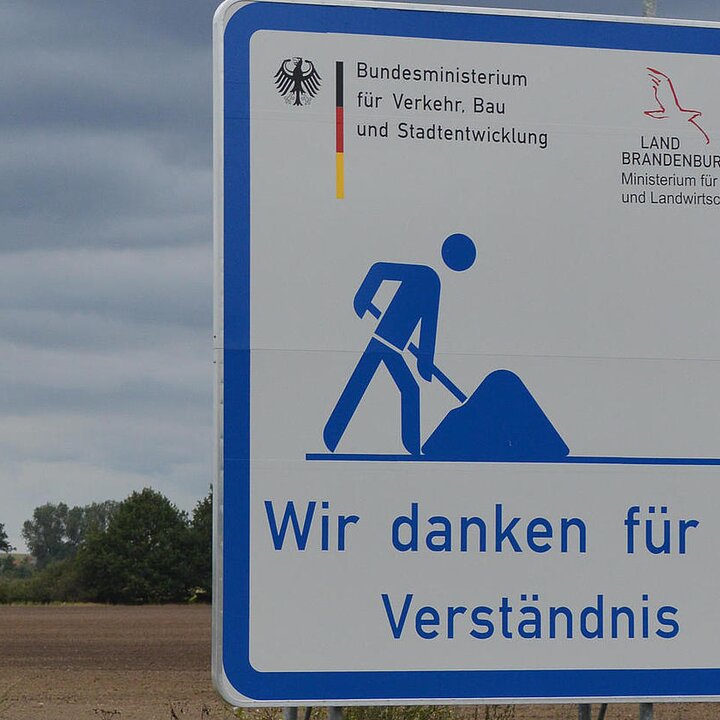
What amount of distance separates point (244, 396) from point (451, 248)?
972 millimetres

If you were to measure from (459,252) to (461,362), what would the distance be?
0.42 metres

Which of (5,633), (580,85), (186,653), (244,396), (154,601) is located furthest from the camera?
(154,601)

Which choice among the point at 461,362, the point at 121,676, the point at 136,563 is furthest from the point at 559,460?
the point at 136,563

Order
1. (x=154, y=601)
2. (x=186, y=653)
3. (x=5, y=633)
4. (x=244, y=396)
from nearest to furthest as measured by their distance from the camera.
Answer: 1. (x=244, y=396)
2. (x=186, y=653)
3. (x=5, y=633)
4. (x=154, y=601)

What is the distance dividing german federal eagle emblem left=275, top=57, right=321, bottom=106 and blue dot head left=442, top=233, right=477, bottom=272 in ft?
2.48

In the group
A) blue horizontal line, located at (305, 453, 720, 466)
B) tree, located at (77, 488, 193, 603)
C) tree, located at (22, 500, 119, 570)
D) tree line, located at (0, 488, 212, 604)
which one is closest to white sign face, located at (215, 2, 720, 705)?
blue horizontal line, located at (305, 453, 720, 466)

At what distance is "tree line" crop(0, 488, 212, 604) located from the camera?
9638cm

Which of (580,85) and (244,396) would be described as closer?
(244,396)

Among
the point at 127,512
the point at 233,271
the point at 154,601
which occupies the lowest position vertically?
the point at 154,601

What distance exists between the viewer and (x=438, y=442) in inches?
189

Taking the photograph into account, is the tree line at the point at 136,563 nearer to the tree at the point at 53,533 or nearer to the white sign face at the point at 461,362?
the tree at the point at 53,533

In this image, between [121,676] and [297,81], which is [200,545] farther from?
[297,81]

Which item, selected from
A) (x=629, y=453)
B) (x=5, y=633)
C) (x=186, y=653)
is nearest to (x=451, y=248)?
(x=629, y=453)

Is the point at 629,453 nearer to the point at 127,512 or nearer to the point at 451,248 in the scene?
the point at 451,248
